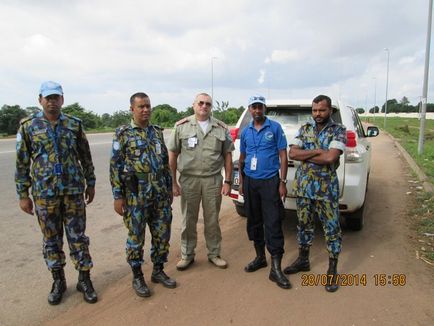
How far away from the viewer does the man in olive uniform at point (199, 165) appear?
3568 mm

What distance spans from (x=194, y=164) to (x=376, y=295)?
6.65 ft

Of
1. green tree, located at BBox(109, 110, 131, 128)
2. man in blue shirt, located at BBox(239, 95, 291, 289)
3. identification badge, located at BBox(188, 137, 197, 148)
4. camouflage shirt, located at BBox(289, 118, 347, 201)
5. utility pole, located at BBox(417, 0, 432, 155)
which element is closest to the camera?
camouflage shirt, located at BBox(289, 118, 347, 201)

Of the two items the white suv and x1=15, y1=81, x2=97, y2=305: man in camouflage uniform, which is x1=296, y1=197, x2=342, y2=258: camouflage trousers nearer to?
the white suv

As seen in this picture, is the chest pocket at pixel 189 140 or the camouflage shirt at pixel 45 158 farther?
the chest pocket at pixel 189 140

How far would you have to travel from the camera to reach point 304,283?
11.2 ft

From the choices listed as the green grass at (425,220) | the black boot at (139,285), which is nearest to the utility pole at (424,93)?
the green grass at (425,220)

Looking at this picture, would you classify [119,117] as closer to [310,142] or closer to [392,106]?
[310,142]

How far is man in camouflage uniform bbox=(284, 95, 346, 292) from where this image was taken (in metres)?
3.27

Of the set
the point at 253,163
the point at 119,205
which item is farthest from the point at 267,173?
the point at 119,205

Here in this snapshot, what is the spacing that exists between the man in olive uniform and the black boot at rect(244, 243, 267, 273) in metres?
0.26

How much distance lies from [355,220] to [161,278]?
8.63 feet

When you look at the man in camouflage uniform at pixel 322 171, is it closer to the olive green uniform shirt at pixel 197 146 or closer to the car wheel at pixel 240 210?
the olive green uniform shirt at pixel 197 146

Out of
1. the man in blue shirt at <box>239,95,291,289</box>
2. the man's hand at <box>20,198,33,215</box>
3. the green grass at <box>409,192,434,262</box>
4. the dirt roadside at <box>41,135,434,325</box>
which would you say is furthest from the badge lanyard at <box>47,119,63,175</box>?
the green grass at <box>409,192,434,262</box>

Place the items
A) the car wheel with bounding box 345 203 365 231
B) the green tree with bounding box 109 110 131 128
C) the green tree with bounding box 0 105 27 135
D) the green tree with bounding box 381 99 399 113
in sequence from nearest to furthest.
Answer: the car wheel with bounding box 345 203 365 231 < the green tree with bounding box 0 105 27 135 < the green tree with bounding box 109 110 131 128 < the green tree with bounding box 381 99 399 113
